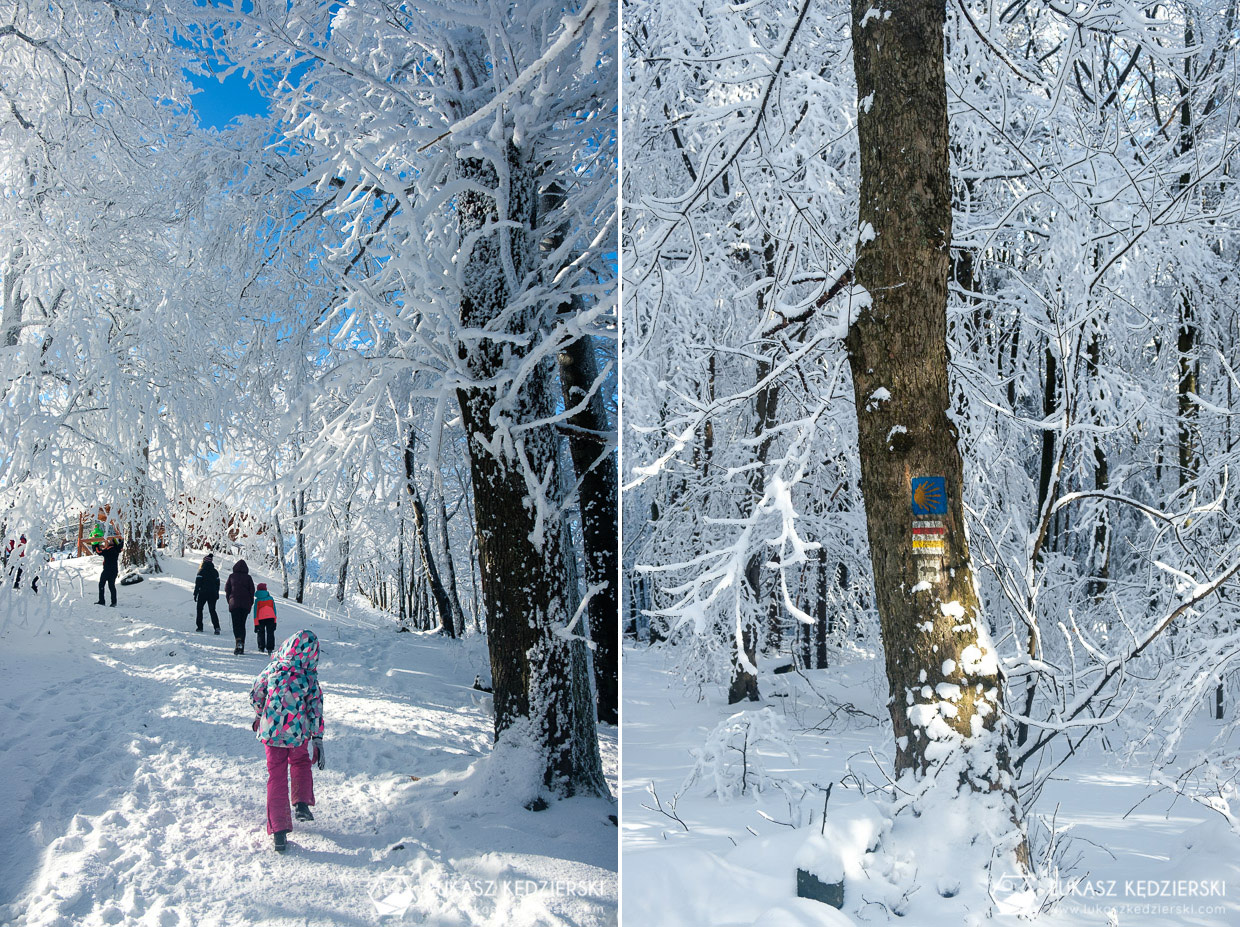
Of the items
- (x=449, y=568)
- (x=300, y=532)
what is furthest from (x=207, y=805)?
(x=449, y=568)

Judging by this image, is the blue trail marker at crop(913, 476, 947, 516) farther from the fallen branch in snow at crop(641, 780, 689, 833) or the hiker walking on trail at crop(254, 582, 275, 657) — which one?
the hiker walking on trail at crop(254, 582, 275, 657)

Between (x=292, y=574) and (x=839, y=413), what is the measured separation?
2.36m

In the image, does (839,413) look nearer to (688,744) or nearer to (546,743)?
→ (688,744)

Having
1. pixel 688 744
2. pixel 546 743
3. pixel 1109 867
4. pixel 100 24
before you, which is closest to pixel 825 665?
pixel 688 744

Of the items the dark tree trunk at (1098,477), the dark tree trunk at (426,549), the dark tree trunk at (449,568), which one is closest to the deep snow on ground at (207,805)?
the dark tree trunk at (426,549)

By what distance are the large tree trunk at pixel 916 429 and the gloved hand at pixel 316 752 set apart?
1.51 meters

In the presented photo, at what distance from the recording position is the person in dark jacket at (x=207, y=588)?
1.75 meters

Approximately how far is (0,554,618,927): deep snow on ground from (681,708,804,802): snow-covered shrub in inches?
32.3

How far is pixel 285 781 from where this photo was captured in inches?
63.1

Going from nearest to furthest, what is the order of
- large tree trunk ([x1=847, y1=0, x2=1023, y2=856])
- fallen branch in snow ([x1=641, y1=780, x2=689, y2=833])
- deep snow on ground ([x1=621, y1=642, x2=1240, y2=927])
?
deep snow on ground ([x1=621, y1=642, x2=1240, y2=927]) → large tree trunk ([x1=847, y1=0, x2=1023, y2=856]) → fallen branch in snow ([x1=641, y1=780, x2=689, y2=833])

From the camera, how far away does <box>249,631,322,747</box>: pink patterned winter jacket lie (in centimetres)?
167

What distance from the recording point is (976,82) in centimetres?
358

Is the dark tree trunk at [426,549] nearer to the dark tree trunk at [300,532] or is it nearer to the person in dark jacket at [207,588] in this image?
the dark tree trunk at [300,532]
